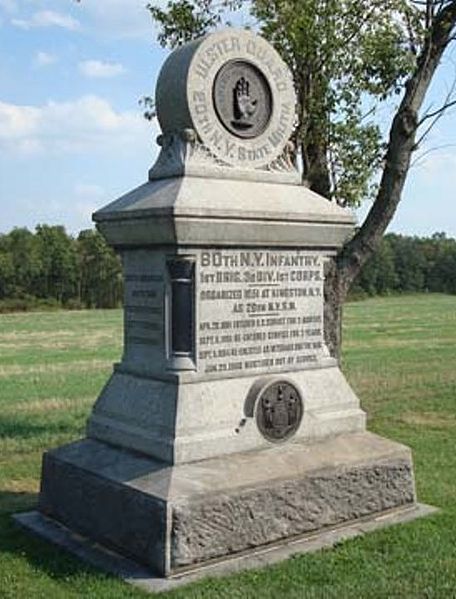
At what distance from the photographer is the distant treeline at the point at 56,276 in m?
80.4

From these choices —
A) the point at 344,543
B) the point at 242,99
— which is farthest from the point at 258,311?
the point at 344,543

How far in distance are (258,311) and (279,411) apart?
2.67 ft

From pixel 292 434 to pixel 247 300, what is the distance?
1.16 meters

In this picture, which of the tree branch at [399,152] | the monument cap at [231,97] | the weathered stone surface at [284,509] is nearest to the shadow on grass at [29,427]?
the tree branch at [399,152]

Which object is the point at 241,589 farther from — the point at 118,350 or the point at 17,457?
the point at 118,350

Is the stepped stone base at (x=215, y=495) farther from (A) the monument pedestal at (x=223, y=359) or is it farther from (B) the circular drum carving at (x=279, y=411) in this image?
(B) the circular drum carving at (x=279, y=411)

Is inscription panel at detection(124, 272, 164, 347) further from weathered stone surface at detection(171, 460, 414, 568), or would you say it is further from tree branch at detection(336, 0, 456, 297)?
tree branch at detection(336, 0, 456, 297)

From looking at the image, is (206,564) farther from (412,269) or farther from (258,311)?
(412,269)

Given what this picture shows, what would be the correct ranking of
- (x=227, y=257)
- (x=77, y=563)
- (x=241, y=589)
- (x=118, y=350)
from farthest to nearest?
(x=118, y=350) → (x=227, y=257) → (x=77, y=563) → (x=241, y=589)

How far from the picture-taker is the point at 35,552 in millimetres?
6082

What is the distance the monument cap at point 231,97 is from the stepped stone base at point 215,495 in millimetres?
2430

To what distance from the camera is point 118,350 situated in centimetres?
2988

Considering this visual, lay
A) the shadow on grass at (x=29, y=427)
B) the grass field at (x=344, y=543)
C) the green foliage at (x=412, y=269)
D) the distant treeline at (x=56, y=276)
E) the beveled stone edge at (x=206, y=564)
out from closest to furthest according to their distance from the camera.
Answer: the grass field at (x=344, y=543)
the beveled stone edge at (x=206, y=564)
the shadow on grass at (x=29, y=427)
the distant treeline at (x=56, y=276)
the green foliage at (x=412, y=269)


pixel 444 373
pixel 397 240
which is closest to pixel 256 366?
pixel 444 373
